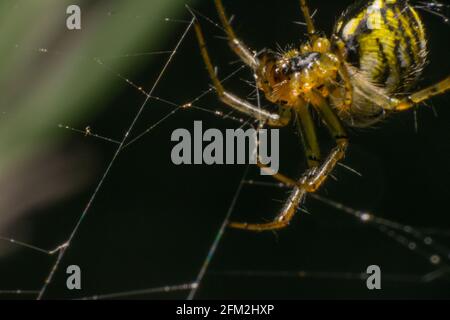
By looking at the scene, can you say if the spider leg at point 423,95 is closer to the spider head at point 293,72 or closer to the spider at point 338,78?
the spider at point 338,78

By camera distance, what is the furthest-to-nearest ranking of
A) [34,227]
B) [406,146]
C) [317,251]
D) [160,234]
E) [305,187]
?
[406,146], [317,251], [160,234], [34,227], [305,187]

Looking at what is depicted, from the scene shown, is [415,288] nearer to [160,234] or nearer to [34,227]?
[160,234]

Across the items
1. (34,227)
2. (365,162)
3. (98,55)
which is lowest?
(34,227)

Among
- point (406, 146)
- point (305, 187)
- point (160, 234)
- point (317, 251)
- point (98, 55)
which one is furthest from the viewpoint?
point (406, 146)

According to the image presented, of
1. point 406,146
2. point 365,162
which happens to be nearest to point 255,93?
point 365,162

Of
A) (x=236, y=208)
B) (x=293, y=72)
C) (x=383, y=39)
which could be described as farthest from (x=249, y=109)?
(x=236, y=208)

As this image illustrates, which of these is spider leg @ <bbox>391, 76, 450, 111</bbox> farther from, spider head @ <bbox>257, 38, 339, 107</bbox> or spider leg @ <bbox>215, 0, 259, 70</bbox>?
spider leg @ <bbox>215, 0, 259, 70</bbox>

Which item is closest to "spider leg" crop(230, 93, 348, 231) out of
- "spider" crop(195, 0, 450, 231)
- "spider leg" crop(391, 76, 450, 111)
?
"spider" crop(195, 0, 450, 231)

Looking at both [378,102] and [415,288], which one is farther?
[415,288]
